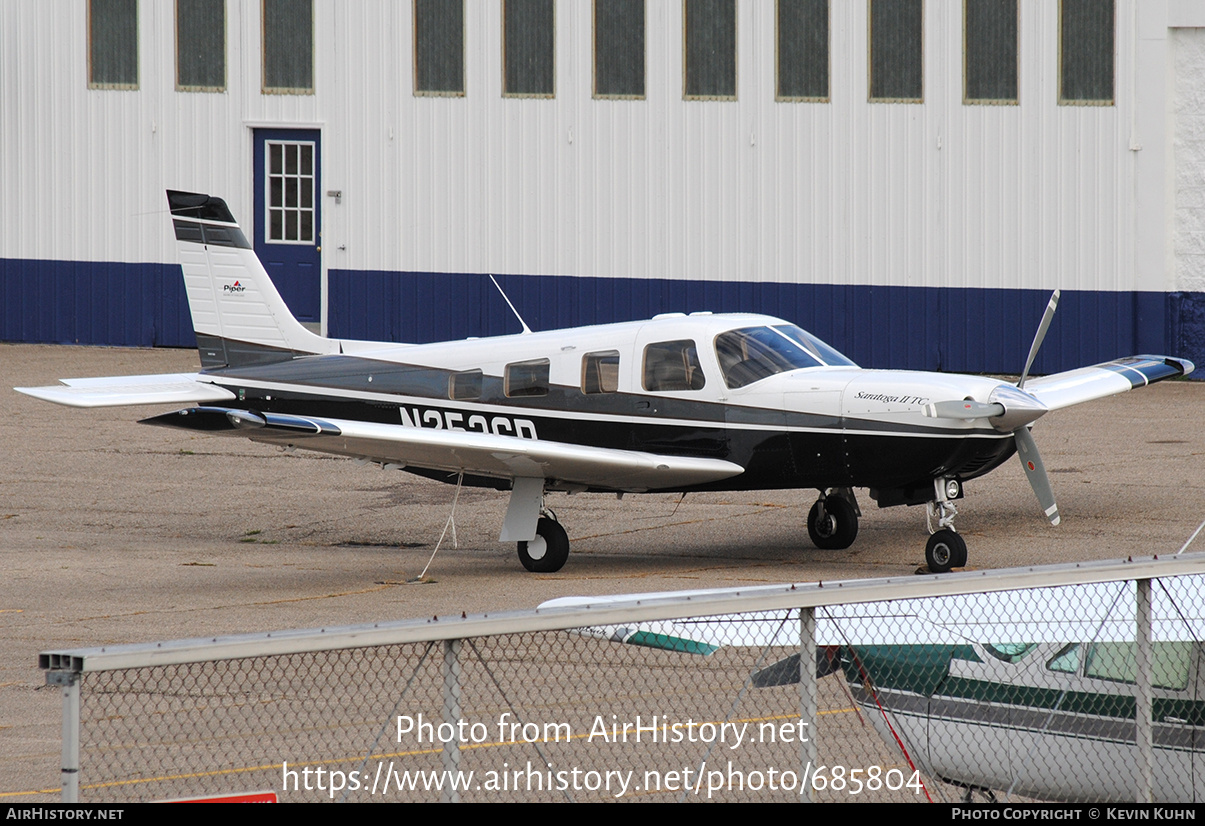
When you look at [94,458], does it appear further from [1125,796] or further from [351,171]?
[1125,796]

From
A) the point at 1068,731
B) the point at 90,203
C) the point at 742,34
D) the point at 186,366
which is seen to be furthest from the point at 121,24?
the point at 1068,731

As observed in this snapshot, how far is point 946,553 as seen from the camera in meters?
11.9

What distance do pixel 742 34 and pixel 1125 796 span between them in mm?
19648

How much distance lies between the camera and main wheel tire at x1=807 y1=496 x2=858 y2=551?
13.3 meters

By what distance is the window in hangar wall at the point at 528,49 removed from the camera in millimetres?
25125

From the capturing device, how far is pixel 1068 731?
20.6 feet

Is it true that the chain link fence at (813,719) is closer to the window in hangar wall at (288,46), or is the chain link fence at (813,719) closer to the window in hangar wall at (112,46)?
the window in hangar wall at (288,46)

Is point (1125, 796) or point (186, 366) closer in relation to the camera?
point (1125, 796)

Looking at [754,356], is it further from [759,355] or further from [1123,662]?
[1123,662]

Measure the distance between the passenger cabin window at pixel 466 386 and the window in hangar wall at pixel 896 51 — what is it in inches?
501

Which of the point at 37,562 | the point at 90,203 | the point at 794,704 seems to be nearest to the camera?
the point at 794,704

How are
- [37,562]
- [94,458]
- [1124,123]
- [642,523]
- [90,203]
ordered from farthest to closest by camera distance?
[90,203], [1124,123], [94,458], [642,523], [37,562]

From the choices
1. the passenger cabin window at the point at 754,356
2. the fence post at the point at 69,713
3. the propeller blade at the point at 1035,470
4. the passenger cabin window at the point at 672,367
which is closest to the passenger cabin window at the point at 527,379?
the passenger cabin window at the point at 672,367

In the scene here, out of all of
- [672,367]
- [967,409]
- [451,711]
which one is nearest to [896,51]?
[672,367]
